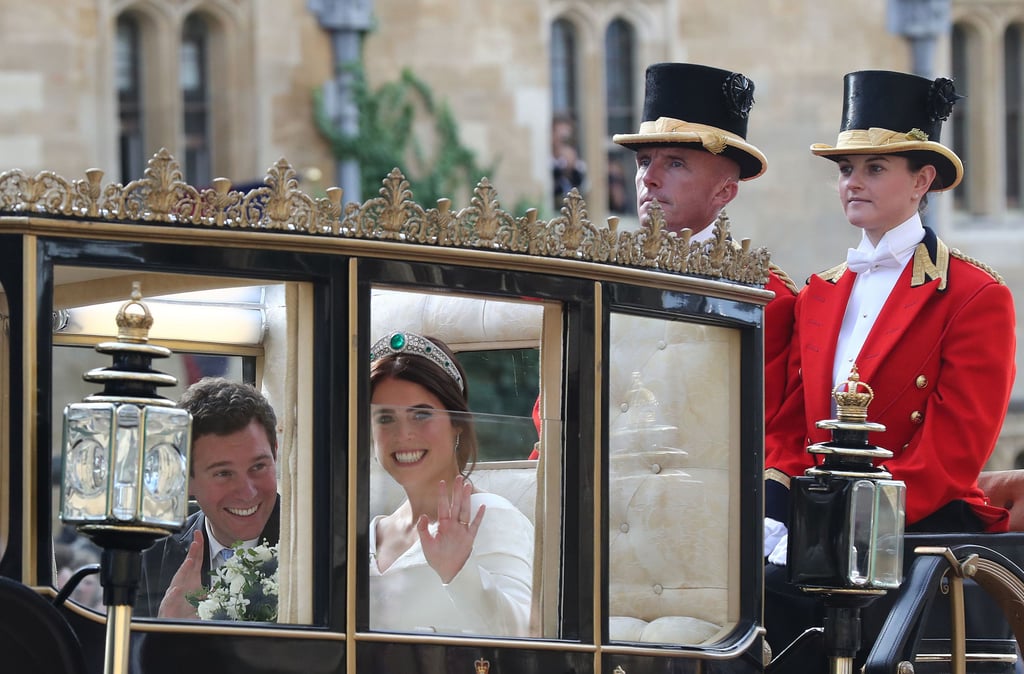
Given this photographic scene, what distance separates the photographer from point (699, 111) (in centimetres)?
509

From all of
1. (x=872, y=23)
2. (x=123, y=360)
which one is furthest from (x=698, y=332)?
(x=872, y=23)

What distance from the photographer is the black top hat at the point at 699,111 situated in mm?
5039

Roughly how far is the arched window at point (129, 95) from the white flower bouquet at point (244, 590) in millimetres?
11759

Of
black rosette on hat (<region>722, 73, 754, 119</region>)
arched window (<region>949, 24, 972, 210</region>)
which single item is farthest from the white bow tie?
arched window (<region>949, 24, 972, 210</region>)

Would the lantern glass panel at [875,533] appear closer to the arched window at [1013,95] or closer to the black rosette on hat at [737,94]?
the black rosette on hat at [737,94]

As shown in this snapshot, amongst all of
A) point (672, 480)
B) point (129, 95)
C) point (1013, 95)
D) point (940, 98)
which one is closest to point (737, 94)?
point (940, 98)

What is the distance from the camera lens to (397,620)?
3.88m

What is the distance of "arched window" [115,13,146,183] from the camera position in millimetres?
15383

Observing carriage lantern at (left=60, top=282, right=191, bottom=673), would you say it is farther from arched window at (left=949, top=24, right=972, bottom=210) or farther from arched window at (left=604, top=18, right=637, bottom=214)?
arched window at (left=949, top=24, right=972, bottom=210)

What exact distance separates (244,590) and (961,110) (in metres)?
14.8

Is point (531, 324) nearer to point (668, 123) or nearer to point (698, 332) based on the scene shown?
point (698, 332)

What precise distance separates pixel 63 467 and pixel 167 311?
0.73m

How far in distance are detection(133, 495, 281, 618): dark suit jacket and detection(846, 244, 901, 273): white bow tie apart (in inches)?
68.9

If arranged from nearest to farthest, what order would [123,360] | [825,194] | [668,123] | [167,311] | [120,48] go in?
[123,360] < [167,311] < [668,123] < [120,48] < [825,194]
